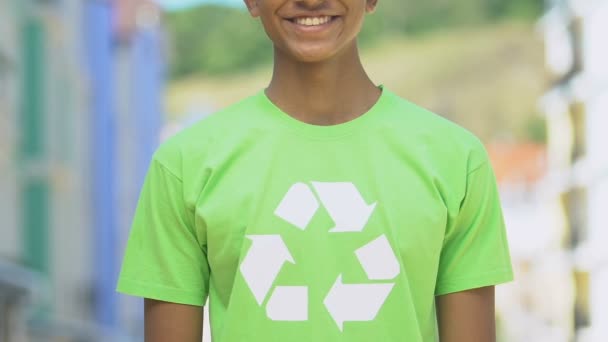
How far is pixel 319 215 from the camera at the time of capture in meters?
2.24

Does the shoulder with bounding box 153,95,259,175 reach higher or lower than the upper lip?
lower

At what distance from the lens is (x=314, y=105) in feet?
7.71

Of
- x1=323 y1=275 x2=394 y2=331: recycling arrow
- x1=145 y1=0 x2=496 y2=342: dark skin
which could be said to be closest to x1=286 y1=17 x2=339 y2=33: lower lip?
x1=145 y1=0 x2=496 y2=342: dark skin

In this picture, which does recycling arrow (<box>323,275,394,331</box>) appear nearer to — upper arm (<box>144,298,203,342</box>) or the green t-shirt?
the green t-shirt

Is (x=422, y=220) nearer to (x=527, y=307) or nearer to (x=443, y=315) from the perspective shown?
(x=443, y=315)

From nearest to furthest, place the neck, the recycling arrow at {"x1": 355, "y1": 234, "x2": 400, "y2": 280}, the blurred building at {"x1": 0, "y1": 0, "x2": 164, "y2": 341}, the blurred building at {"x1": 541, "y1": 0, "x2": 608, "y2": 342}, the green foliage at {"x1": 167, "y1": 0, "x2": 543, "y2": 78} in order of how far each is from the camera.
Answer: the recycling arrow at {"x1": 355, "y1": 234, "x2": 400, "y2": 280}, the neck, the blurred building at {"x1": 0, "y1": 0, "x2": 164, "y2": 341}, the blurred building at {"x1": 541, "y1": 0, "x2": 608, "y2": 342}, the green foliage at {"x1": 167, "y1": 0, "x2": 543, "y2": 78}

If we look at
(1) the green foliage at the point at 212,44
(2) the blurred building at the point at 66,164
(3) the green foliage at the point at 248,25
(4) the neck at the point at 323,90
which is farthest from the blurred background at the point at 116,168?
(3) the green foliage at the point at 248,25

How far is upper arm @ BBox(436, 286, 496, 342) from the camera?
230cm

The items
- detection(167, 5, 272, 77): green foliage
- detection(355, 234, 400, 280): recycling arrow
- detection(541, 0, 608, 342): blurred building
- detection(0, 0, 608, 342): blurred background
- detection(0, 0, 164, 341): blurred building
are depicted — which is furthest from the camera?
detection(167, 5, 272, 77): green foliage

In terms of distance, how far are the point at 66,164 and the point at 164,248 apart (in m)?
15.2

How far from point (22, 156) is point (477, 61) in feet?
236

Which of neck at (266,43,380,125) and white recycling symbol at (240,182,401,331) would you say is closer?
white recycling symbol at (240,182,401,331)

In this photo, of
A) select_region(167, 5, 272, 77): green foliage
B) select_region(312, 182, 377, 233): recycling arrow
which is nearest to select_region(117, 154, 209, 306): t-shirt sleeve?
select_region(312, 182, 377, 233): recycling arrow

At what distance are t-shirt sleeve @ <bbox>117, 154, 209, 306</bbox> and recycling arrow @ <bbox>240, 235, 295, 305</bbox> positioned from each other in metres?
→ 0.12
